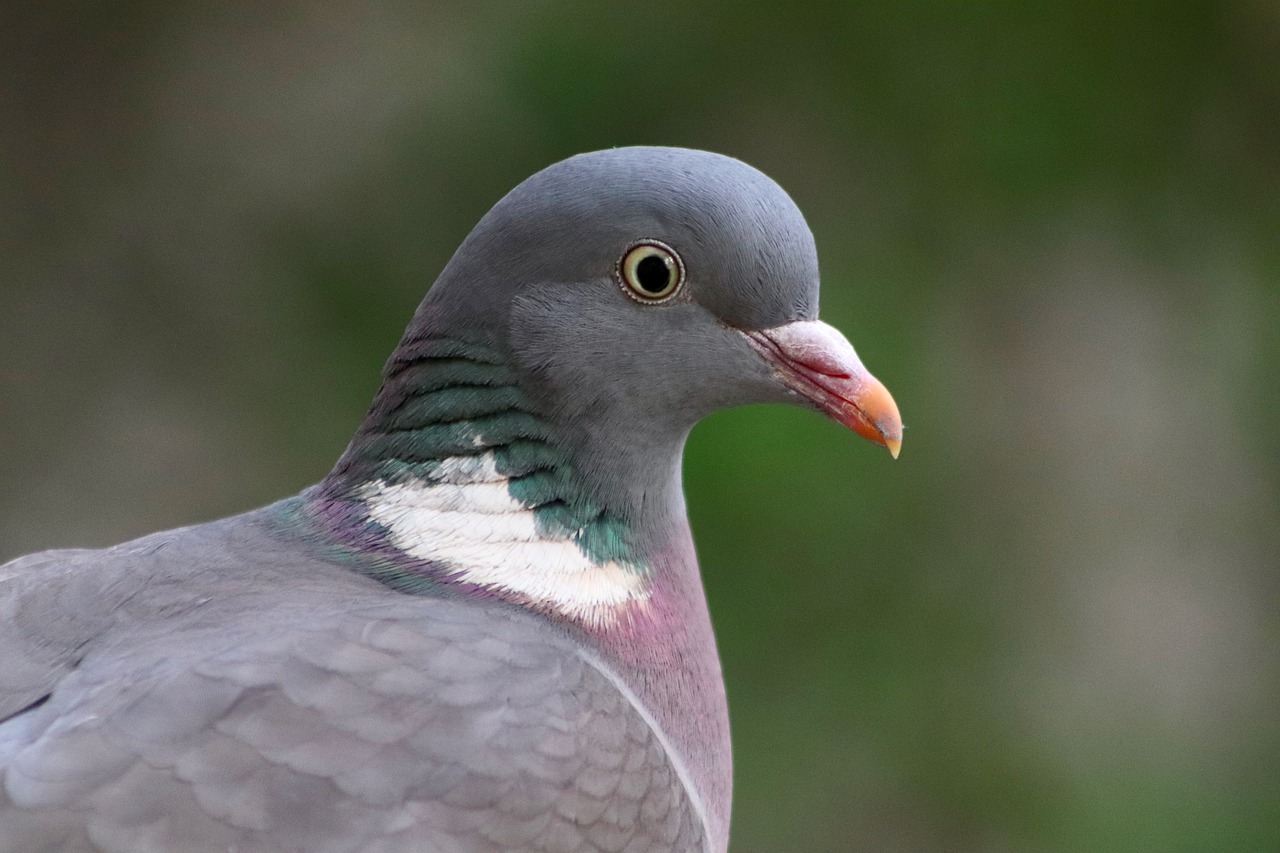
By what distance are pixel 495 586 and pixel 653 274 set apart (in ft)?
1.77

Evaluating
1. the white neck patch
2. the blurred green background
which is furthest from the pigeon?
the blurred green background

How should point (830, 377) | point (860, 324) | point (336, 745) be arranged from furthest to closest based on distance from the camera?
point (860, 324), point (830, 377), point (336, 745)

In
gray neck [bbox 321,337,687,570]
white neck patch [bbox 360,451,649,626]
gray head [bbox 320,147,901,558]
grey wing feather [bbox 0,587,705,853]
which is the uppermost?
gray head [bbox 320,147,901,558]

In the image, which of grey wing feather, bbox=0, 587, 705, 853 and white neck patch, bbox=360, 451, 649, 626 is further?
white neck patch, bbox=360, 451, 649, 626

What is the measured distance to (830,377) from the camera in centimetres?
235

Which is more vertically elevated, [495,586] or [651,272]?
[651,272]

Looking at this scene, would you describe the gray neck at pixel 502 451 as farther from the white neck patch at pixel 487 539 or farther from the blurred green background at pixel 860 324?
the blurred green background at pixel 860 324

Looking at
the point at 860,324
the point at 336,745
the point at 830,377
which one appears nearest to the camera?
the point at 336,745

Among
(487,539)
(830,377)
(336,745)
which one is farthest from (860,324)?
(336,745)

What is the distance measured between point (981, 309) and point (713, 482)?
1.23m

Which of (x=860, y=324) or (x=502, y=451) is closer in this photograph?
(x=502, y=451)

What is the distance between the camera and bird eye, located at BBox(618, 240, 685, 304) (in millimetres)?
2350

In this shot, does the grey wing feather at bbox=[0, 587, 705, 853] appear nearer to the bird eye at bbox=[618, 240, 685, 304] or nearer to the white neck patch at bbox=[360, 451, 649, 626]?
the white neck patch at bbox=[360, 451, 649, 626]

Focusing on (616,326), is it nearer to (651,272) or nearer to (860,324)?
(651,272)
